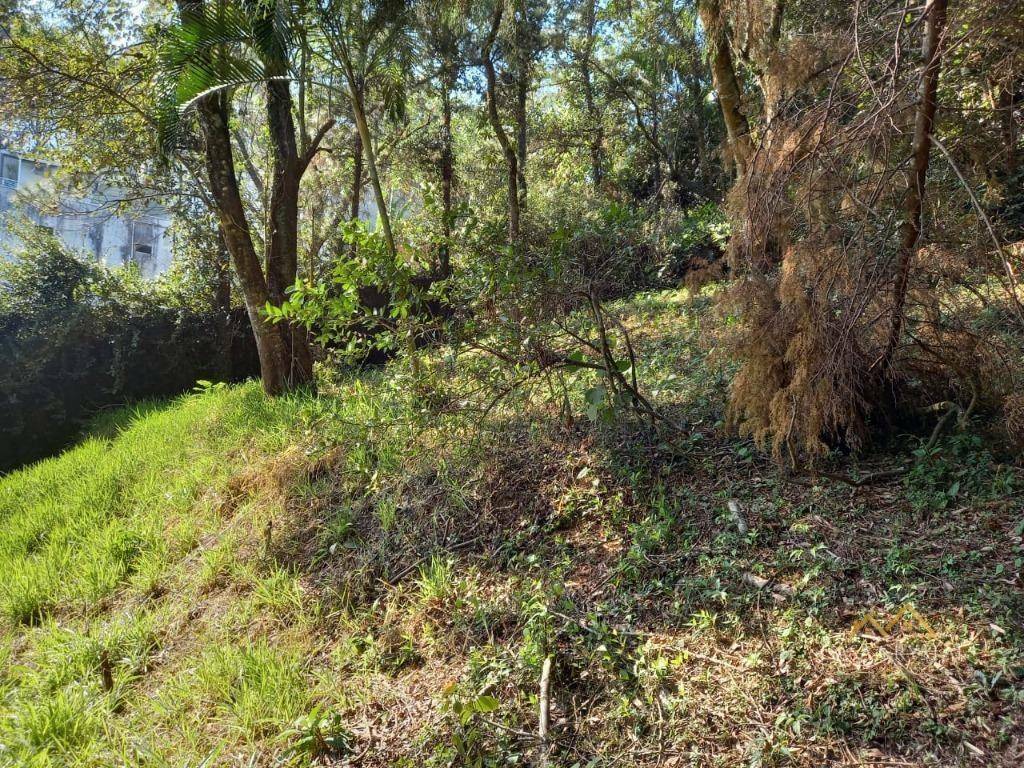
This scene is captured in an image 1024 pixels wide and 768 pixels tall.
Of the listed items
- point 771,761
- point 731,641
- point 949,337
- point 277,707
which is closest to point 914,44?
point 949,337

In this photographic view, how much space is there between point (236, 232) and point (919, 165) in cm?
576

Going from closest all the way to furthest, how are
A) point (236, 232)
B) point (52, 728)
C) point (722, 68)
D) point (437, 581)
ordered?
point (52, 728) < point (437, 581) < point (722, 68) < point (236, 232)

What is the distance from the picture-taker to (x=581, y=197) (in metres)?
12.4

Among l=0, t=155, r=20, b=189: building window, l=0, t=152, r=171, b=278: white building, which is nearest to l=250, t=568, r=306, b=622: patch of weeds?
l=0, t=152, r=171, b=278: white building

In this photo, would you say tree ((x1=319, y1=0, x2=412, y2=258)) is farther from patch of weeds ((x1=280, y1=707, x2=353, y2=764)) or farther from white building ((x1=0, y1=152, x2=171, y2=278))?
white building ((x1=0, y1=152, x2=171, y2=278))

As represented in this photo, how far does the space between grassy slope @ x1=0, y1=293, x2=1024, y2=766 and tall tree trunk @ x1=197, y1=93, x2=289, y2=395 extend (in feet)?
6.62

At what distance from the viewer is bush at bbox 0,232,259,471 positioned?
8000mm

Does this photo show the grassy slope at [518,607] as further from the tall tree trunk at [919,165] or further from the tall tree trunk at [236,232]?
the tall tree trunk at [236,232]

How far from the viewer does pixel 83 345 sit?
853 centimetres

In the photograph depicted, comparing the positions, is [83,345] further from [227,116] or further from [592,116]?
[592,116]

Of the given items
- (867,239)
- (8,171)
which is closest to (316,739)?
(867,239)

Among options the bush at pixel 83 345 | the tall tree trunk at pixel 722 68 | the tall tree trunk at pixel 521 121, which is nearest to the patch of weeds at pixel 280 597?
the tall tree trunk at pixel 722 68

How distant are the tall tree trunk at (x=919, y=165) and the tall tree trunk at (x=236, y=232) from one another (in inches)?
212

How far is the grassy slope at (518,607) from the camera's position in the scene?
80.4 inches
